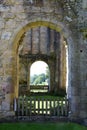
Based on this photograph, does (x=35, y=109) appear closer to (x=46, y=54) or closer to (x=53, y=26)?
(x=53, y=26)

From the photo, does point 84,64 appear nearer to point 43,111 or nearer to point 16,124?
point 43,111

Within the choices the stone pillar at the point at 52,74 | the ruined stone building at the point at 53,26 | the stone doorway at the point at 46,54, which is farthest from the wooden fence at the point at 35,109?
the stone pillar at the point at 52,74

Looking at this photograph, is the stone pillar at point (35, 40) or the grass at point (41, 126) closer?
the grass at point (41, 126)

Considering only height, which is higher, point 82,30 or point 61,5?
point 61,5

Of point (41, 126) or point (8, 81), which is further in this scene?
point (8, 81)

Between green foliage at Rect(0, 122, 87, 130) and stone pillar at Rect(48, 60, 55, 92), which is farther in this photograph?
stone pillar at Rect(48, 60, 55, 92)

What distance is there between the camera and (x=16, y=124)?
1023 centimetres

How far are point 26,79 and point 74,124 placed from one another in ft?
53.6

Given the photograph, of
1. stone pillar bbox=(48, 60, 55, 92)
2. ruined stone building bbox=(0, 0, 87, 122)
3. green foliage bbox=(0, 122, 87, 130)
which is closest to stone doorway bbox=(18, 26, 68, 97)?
stone pillar bbox=(48, 60, 55, 92)

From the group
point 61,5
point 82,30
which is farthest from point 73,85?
point 61,5

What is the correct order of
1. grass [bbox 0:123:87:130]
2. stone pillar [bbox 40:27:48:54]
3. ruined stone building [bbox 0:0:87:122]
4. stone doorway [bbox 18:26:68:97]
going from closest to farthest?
1. grass [bbox 0:123:87:130]
2. ruined stone building [bbox 0:0:87:122]
3. stone doorway [bbox 18:26:68:97]
4. stone pillar [bbox 40:27:48:54]

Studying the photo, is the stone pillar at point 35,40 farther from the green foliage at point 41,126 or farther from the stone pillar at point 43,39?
the green foliage at point 41,126

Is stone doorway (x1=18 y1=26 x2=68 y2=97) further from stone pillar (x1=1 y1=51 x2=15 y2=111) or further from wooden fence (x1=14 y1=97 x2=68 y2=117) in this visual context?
stone pillar (x1=1 y1=51 x2=15 y2=111)

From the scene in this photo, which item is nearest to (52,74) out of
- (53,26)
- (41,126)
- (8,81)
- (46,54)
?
(46,54)
